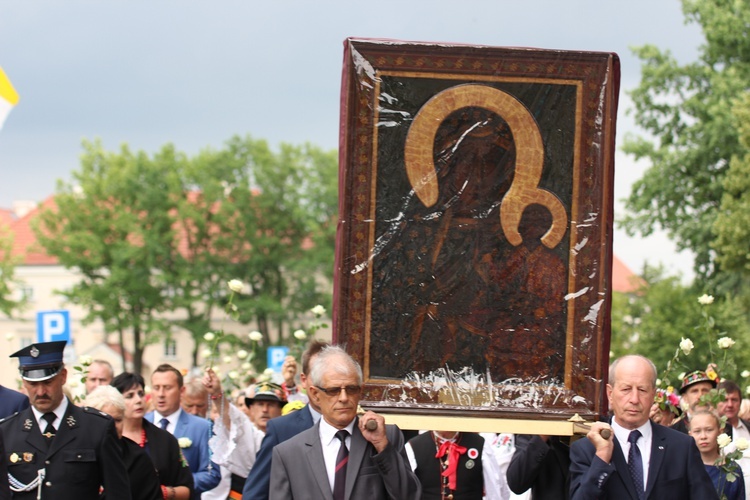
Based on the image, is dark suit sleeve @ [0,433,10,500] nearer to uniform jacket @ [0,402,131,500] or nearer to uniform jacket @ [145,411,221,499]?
uniform jacket @ [0,402,131,500]

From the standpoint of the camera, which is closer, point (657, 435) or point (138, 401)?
point (657, 435)

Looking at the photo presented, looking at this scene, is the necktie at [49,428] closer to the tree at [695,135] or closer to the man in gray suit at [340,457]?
the man in gray suit at [340,457]

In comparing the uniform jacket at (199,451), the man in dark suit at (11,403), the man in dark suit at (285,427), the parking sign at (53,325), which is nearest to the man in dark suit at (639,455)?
the man in dark suit at (285,427)

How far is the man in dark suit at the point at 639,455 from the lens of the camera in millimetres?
6746

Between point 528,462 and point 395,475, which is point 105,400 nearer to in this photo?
point 528,462

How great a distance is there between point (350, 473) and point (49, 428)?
257 centimetres

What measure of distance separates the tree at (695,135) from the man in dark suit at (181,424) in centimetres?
2771

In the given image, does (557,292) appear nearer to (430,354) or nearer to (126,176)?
(430,354)

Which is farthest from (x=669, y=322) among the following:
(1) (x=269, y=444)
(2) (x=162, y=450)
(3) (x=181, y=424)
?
(1) (x=269, y=444)

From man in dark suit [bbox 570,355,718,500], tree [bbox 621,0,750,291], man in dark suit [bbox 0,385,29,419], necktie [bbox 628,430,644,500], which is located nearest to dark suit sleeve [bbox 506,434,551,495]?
man in dark suit [bbox 570,355,718,500]

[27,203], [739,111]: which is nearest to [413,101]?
[739,111]

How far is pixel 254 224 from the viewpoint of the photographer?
64.9 meters

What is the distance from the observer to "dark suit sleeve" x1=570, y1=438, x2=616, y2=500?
6625mm

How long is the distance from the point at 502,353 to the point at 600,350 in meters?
0.57
